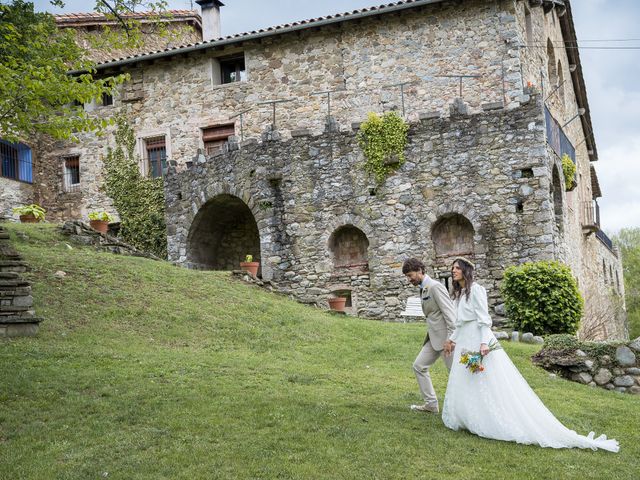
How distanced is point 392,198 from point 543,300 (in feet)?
15.6

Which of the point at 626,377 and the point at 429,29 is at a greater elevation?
the point at 429,29

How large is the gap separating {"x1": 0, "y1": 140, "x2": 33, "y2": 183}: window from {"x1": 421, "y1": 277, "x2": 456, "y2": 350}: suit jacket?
21909 millimetres

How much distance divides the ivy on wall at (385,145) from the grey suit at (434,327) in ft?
33.4

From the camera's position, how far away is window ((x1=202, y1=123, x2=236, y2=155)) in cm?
2464

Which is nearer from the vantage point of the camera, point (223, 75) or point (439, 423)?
point (439, 423)

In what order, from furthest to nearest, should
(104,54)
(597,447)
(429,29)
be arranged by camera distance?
(104,54), (429,29), (597,447)

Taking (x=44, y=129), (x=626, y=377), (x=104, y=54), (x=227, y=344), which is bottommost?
(x=626, y=377)

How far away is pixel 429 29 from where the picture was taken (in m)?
22.0

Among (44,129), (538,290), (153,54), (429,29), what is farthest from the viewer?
(153,54)

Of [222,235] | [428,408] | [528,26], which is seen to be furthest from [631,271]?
[428,408]

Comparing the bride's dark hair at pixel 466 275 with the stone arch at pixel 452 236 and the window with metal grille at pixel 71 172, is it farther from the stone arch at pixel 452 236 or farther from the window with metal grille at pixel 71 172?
the window with metal grille at pixel 71 172

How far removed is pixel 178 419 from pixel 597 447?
14.5 ft

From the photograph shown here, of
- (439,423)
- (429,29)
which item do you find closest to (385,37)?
(429,29)

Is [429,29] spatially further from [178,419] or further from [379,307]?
[178,419]
